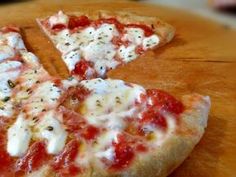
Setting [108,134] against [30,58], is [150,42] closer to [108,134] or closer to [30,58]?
[30,58]

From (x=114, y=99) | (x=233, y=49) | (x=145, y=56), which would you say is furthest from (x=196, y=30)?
(x=114, y=99)

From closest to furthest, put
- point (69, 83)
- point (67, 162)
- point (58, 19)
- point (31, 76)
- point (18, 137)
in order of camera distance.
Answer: point (67, 162), point (18, 137), point (69, 83), point (31, 76), point (58, 19)

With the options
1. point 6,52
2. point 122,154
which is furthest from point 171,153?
point 6,52

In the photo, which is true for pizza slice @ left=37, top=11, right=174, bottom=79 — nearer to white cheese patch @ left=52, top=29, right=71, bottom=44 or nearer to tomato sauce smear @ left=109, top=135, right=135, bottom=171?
white cheese patch @ left=52, top=29, right=71, bottom=44

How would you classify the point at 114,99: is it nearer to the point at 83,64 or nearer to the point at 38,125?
the point at 38,125

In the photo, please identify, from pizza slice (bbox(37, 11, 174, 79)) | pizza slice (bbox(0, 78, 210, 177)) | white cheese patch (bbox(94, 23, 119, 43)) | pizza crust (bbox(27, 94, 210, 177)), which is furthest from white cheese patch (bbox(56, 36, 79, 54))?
pizza crust (bbox(27, 94, 210, 177))

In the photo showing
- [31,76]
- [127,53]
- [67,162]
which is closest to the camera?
[67,162]

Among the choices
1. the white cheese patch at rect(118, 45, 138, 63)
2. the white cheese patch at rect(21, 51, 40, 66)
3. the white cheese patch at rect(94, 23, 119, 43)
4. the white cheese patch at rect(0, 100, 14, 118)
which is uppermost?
the white cheese patch at rect(94, 23, 119, 43)
